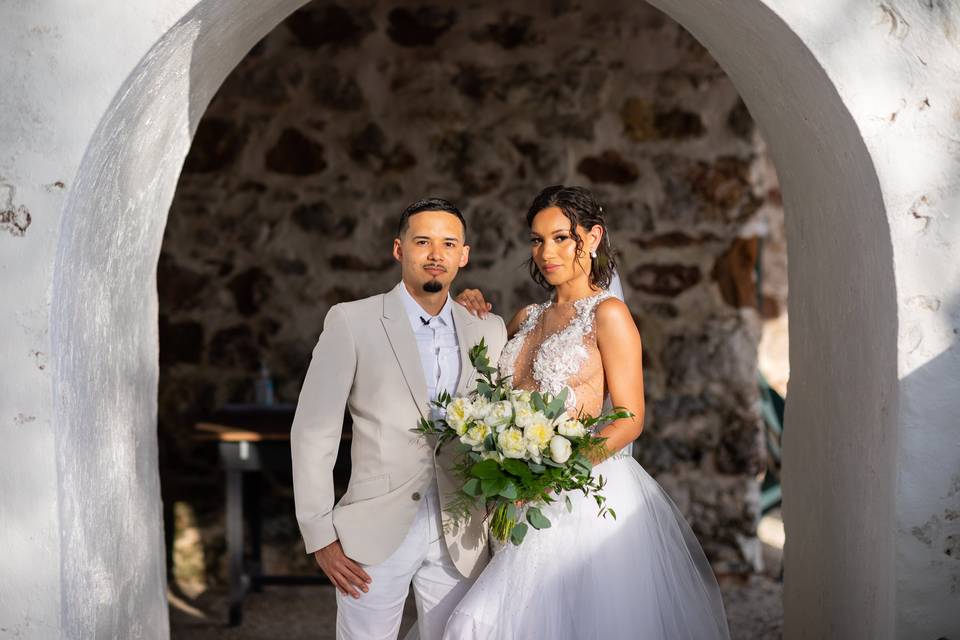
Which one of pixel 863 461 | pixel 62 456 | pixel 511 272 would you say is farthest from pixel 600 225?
pixel 511 272

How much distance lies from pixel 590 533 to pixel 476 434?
48 cm

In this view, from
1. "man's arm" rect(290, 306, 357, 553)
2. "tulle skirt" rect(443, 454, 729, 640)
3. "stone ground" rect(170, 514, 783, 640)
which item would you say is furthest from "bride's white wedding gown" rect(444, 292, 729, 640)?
"stone ground" rect(170, 514, 783, 640)

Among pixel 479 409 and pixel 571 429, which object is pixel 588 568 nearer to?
pixel 571 429

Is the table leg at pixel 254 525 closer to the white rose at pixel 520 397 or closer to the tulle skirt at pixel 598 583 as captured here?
the tulle skirt at pixel 598 583

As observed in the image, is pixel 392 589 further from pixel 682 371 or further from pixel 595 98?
pixel 595 98

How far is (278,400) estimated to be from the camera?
5.41m

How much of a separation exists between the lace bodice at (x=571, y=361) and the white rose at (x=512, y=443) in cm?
26

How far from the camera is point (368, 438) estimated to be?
2779mm

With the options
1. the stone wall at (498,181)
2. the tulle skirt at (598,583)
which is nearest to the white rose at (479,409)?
the tulle skirt at (598,583)

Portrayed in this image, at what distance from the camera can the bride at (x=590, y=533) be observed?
8.85 feet

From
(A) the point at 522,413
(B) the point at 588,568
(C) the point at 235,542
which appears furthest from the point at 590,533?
(C) the point at 235,542

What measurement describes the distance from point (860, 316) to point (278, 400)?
342cm

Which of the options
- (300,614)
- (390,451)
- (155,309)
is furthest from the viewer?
(300,614)

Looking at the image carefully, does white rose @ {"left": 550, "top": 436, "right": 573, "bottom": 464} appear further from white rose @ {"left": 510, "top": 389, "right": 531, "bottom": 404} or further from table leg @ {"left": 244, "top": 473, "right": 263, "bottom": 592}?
table leg @ {"left": 244, "top": 473, "right": 263, "bottom": 592}
